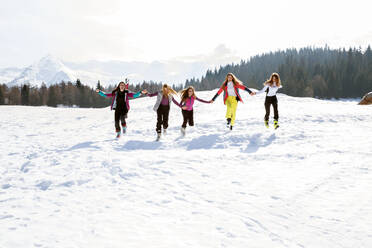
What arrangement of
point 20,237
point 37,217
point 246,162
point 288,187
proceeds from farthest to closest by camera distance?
point 246,162 < point 288,187 < point 37,217 < point 20,237

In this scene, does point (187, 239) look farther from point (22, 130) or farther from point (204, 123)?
point (22, 130)

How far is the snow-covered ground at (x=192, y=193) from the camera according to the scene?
10.5ft

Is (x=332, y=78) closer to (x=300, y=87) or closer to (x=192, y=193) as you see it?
(x=300, y=87)

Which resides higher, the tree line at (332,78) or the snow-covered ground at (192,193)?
the tree line at (332,78)

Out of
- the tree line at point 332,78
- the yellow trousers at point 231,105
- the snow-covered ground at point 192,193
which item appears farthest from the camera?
the tree line at point 332,78

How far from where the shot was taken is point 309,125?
10.7m

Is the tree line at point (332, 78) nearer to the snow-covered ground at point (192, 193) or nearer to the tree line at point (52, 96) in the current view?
the tree line at point (52, 96)

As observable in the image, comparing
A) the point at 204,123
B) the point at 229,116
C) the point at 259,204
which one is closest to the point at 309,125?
the point at 229,116

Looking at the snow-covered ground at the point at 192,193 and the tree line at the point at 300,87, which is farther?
the tree line at the point at 300,87

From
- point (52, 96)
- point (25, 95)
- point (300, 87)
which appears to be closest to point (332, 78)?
point (300, 87)

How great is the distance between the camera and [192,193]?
452 cm

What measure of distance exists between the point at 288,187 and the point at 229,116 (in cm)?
630

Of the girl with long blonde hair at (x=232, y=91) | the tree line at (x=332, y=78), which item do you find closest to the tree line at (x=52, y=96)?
the tree line at (x=332, y=78)

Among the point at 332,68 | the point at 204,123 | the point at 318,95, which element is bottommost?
the point at 204,123
